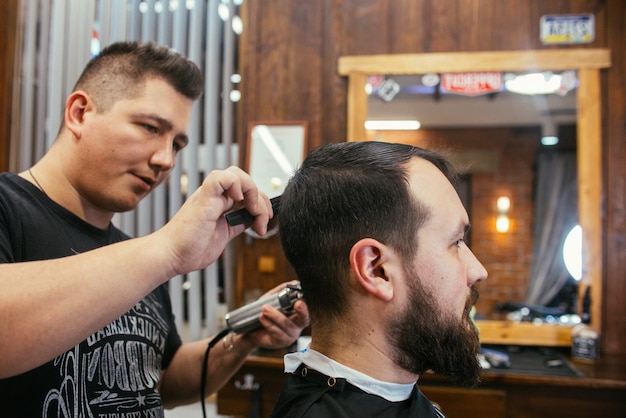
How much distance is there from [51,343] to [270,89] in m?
2.37

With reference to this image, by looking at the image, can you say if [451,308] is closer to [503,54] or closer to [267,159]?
[267,159]

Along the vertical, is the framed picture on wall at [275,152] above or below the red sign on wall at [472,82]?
below

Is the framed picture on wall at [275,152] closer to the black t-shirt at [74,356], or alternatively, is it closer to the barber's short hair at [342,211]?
the black t-shirt at [74,356]

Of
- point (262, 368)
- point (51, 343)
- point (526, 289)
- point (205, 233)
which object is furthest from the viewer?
point (526, 289)

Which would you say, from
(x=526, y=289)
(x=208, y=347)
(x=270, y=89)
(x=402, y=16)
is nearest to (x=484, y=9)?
(x=402, y=16)

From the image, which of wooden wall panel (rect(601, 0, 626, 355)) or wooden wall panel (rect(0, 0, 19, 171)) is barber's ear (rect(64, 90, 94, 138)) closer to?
wooden wall panel (rect(0, 0, 19, 171))

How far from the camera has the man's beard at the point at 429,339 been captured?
96 cm

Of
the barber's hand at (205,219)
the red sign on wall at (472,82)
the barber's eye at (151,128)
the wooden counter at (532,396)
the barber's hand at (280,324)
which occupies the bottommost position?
the wooden counter at (532,396)

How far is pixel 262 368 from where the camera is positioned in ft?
7.47

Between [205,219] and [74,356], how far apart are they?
1.57ft

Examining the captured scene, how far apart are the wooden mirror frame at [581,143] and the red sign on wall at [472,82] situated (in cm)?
4

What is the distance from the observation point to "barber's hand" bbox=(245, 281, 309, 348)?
4.38 feet

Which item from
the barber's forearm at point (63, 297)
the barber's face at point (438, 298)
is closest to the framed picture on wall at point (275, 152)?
the barber's face at point (438, 298)

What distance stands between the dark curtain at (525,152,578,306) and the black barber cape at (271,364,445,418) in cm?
216
